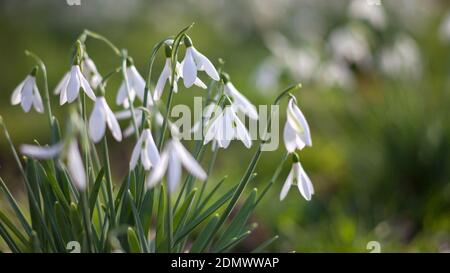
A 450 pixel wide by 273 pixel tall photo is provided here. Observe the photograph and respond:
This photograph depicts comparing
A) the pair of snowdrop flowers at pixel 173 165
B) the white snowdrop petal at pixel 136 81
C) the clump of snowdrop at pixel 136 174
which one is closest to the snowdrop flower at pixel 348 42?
the clump of snowdrop at pixel 136 174

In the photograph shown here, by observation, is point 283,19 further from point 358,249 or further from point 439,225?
point 358,249

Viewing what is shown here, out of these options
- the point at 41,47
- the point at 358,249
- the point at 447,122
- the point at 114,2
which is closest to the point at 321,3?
the point at 114,2

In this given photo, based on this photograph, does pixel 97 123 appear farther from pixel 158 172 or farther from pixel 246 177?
pixel 246 177

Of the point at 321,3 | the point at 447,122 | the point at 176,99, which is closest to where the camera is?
the point at 447,122

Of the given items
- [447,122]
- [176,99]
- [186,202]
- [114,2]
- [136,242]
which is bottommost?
[136,242]

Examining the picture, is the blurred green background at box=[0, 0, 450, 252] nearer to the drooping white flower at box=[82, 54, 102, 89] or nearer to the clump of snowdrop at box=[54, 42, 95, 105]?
the drooping white flower at box=[82, 54, 102, 89]

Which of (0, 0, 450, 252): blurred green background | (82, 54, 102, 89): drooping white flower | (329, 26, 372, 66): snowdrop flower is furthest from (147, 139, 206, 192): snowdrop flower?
(329, 26, 372, 66): snowdrop flower

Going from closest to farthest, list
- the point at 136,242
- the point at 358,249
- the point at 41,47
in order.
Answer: the point at 136,242 < the point at 358,249 < the point at 41,47

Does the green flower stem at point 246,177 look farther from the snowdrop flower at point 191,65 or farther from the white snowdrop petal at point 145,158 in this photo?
the white snowdrop petal at point 145,158
